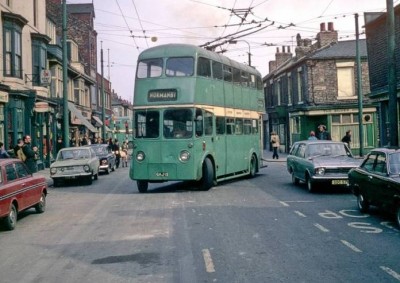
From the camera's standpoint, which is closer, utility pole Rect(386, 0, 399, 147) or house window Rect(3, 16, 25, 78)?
utility pole Rect(386, 0, 399, 147)

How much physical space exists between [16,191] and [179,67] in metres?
7.27

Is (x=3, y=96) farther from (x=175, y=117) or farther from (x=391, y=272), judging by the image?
(x=391, y=272)

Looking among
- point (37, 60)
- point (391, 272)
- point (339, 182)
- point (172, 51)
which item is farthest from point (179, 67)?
point (37, 60)

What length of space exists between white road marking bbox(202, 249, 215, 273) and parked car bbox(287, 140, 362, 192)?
7910 millimetres

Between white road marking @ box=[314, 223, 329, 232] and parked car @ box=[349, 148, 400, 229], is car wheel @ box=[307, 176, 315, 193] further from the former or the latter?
white road marking @ box=[314, 223, 329, 232]

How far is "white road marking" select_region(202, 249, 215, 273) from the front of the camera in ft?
22.3

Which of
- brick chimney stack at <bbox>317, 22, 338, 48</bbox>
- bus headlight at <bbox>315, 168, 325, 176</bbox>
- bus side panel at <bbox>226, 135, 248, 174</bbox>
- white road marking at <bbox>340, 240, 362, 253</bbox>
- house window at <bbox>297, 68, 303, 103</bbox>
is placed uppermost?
brick chimney stack at <bbox>317, 22, 338, 48</bbox>

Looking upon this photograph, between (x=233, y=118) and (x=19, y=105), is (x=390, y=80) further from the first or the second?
(x=19, y=105)

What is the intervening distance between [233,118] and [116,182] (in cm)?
593

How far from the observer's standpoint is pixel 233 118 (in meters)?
19.5

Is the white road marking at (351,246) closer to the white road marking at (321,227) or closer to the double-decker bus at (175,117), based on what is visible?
the white road marking at (321,227)

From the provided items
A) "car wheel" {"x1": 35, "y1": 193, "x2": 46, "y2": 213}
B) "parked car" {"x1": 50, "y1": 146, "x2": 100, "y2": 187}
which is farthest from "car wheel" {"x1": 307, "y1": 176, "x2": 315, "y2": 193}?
"parked car" {"x1": 50, "y1": 146, "x2": 100, "y2": 187}

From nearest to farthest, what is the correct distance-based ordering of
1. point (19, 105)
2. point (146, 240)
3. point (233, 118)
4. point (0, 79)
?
1. point (146, 240)
2. point (233, 118)
3. point (0, 79)
4. point (19, 105)

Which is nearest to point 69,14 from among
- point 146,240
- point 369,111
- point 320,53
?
point 320,53
